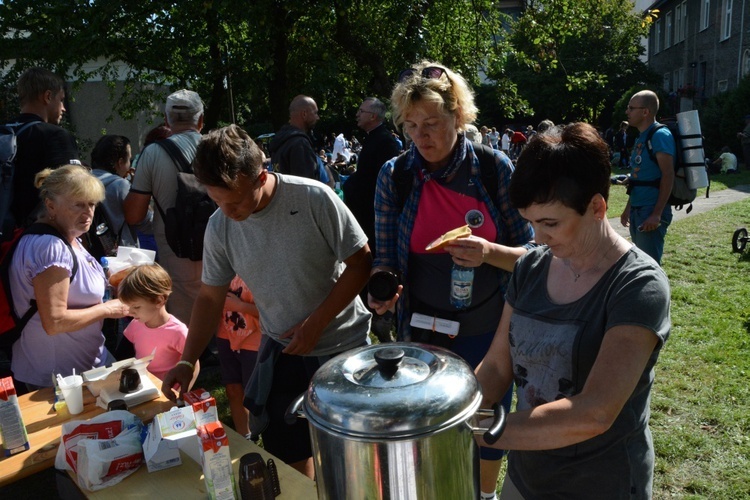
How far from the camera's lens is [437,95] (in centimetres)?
236

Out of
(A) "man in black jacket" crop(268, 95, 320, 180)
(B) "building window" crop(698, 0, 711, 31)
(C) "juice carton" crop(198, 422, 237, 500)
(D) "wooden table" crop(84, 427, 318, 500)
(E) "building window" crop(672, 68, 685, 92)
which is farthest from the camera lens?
(E) "building window" crop(672, 68, 685, 92)

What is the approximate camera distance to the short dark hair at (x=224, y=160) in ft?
6.28

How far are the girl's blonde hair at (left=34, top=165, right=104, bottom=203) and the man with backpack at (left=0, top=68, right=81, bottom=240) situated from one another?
77 centimetres

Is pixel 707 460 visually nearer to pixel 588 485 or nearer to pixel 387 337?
pixel 387 337

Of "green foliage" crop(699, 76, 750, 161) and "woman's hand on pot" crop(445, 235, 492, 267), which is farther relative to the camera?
"green foliage" crop(699, 76, 750, 161)

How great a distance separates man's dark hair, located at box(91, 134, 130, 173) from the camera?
4.36 meters

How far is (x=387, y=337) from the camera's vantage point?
285cm

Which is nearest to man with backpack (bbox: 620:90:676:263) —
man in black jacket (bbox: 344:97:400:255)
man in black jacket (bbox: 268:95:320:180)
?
man in black jacket (bbox: 344:97:400:255)

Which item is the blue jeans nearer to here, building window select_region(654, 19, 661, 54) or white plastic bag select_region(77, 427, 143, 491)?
white plastic bag select_region(77, 427, 143, 491)

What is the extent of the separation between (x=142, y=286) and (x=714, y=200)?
12.1 meters

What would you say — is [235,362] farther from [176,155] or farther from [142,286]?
[176,155]

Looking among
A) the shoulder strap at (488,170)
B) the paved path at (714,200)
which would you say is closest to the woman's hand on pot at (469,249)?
the shoulder strap at (488,170)

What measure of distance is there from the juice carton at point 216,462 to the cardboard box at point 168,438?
0.94 ft

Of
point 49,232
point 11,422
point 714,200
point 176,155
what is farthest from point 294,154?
point 714,200
